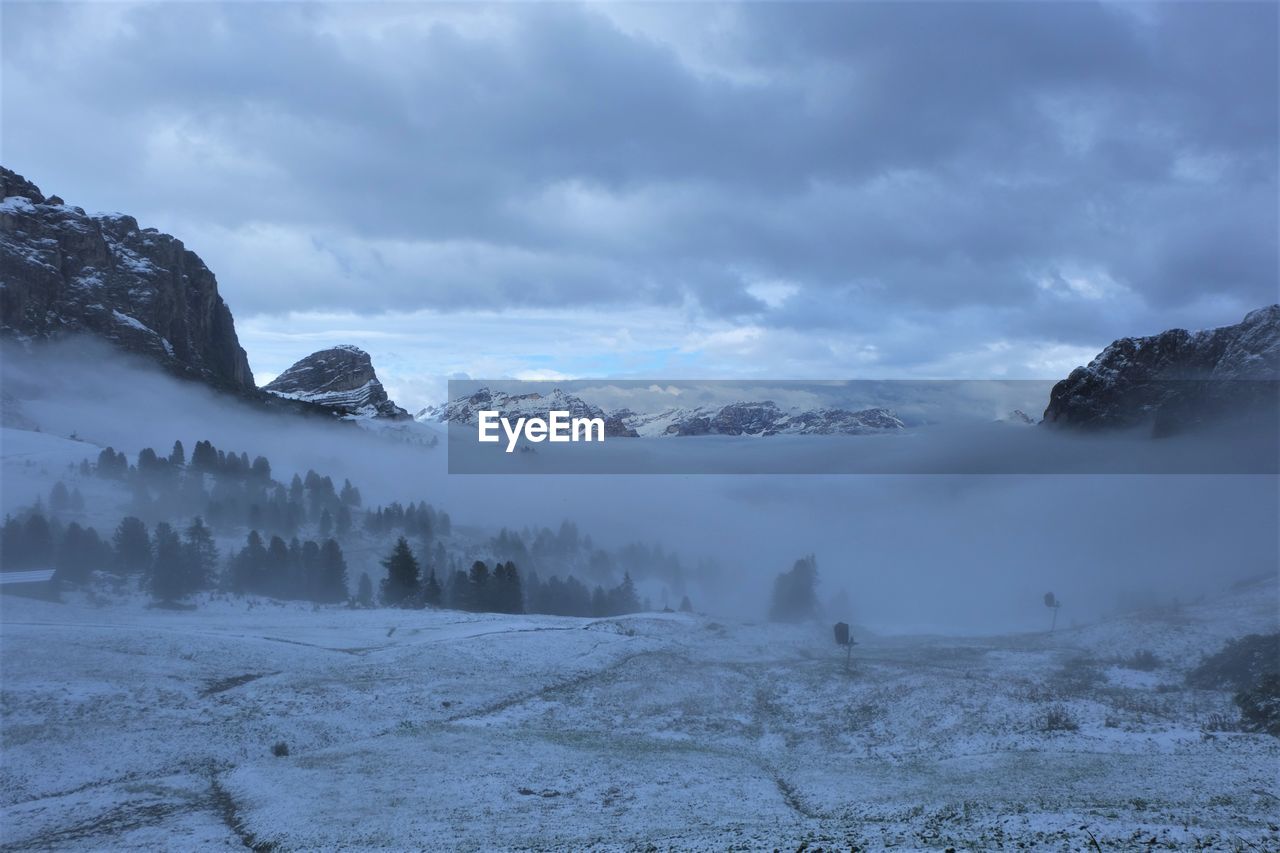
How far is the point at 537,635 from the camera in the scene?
6038 cm

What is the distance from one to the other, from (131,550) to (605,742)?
241 feet

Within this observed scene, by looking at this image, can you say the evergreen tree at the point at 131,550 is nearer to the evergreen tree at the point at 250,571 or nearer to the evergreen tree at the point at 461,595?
the evergreen tree at the point at 250,571

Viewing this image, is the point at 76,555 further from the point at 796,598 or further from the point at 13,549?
A: the point at 796,598

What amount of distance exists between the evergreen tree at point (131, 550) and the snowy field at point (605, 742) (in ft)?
95.3

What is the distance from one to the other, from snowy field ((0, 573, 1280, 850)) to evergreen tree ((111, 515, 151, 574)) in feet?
95.3

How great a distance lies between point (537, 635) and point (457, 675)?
11.5m

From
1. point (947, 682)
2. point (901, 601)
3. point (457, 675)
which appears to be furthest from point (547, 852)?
point (901, 601)

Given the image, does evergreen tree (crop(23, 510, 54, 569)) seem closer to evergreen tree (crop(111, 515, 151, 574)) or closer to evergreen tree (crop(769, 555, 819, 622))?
evergreen tree (crop(111, 515, 151, 574))

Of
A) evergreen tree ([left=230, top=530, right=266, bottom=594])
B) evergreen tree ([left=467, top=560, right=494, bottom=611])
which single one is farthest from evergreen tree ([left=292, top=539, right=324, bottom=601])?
evergreen tree ([left=467, top=560, right=494, bottom=611])

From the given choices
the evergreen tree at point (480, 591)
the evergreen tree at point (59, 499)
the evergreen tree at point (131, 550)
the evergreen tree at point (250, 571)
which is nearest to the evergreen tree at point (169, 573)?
the evergreen tree at point (131, 550)

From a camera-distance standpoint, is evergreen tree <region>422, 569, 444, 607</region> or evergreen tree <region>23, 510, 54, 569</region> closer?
evergreen tree <region>23, 510, 54, 569</region>

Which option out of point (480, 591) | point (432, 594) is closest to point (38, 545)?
point (432, 594)

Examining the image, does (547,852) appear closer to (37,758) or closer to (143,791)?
(143,791)

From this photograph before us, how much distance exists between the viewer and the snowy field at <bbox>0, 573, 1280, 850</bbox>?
86.6 feet
